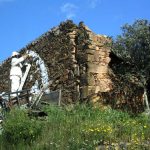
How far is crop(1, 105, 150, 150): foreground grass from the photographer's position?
10.9 m

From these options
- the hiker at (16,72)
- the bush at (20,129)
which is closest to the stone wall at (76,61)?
the hiker at (16,72)

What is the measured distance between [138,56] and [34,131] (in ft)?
22.3

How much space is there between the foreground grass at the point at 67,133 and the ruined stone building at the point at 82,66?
3.68 m

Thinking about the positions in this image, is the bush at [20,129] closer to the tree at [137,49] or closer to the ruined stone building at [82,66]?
the ruined stone building at [82,66]

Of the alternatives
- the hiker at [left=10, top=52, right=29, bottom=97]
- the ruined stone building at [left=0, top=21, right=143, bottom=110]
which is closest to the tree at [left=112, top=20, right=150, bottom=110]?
the ruined stone building at [left=0, top=21, right=143, bottom=110]

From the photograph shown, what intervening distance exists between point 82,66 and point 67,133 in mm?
5520

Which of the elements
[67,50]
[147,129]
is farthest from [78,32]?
[147,129]

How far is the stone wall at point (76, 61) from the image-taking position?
16.8 m

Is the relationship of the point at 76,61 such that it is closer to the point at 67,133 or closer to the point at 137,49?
the point at 137,49

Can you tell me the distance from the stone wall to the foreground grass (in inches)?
145

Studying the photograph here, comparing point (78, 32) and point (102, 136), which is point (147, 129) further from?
point (78, 32)

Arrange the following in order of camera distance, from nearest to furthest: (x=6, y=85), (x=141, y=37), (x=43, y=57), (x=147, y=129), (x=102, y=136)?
(x=102, y=136)
(x=147, y=129)
(x=141, y=37)
(x=43, y=57)
(x=6, y=85)

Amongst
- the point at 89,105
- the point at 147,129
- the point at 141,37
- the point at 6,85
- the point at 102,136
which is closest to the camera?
the point at 102,136

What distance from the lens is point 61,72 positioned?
1755cm
